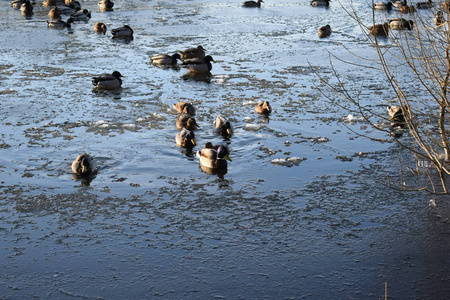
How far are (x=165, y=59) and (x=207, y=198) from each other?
8035 millimetres

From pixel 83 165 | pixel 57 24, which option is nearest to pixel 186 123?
pixel 83 165

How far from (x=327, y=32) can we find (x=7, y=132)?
35.5 feet

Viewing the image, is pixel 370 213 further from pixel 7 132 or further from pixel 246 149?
pixel 7 132

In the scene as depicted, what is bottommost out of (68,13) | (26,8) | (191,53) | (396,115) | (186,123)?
(186,123)

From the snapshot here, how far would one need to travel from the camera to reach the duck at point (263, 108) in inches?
414

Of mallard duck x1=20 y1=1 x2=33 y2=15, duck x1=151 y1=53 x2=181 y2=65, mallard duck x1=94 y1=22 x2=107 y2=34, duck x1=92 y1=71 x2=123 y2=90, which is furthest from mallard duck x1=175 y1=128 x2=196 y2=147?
mallard duck x1=20 y1=1 x2=33 y2=15

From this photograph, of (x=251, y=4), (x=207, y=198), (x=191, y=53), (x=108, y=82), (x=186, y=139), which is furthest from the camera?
(x=251, y=4)

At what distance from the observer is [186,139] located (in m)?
9.15

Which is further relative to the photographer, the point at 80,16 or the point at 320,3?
the point at 320,3

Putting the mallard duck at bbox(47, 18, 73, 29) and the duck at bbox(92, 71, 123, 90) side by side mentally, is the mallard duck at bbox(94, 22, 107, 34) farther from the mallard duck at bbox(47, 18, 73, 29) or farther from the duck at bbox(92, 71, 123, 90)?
the duck at bbox(92, 71, 123, 90)

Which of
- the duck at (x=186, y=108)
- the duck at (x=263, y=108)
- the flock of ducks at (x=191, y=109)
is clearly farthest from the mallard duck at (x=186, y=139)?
the duck at (x=263, y=108)

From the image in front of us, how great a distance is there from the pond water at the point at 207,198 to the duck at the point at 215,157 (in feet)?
0.64

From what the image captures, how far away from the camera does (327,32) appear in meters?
18.0

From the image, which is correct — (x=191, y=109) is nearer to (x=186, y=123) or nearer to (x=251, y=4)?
(x=186, y=123)
